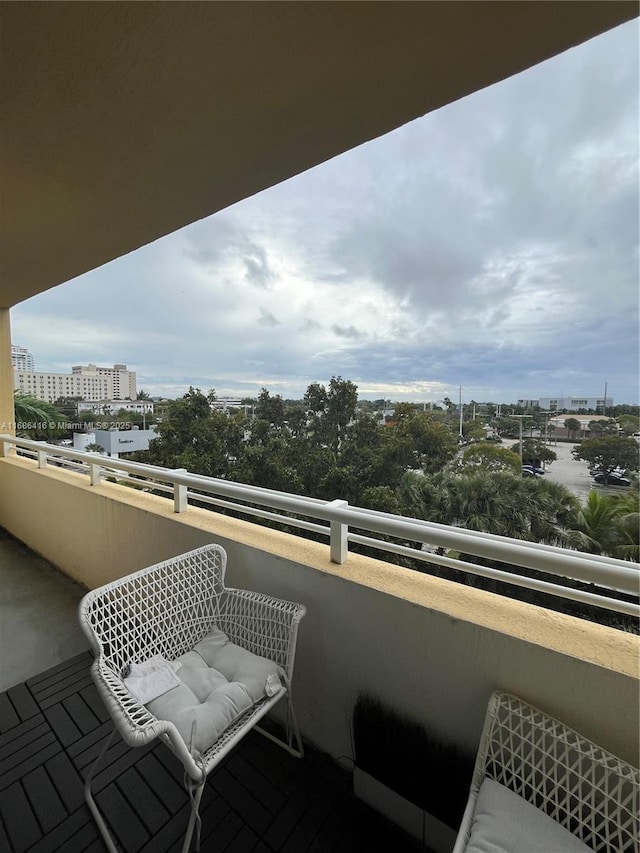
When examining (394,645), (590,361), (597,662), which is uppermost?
(590,361)

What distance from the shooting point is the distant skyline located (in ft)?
5.02

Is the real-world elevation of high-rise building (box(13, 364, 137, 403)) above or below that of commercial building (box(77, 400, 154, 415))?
above

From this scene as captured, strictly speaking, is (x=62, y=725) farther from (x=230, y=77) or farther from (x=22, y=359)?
(x=22, y=359)

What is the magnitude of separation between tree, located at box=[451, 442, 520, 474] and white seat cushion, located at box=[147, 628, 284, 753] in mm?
1931

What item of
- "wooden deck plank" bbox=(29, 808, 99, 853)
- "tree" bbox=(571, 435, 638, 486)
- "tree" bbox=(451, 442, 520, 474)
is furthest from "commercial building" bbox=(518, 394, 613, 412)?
"wooden deck plank" bbox=(29, 808, 99, 853)

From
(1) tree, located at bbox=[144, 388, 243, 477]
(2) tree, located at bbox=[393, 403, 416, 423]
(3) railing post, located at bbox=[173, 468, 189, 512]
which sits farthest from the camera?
(1) tree, located at bbox=[144, 388, 243, 477]

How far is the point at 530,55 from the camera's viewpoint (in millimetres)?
Answer: 873

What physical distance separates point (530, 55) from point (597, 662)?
151cm

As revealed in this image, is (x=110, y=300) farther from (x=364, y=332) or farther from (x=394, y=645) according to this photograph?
(x=394, y=645)

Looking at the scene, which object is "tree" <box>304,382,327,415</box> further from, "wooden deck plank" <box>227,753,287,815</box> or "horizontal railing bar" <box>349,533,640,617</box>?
"wooden deck plank" <box>227,753,287,815</box>

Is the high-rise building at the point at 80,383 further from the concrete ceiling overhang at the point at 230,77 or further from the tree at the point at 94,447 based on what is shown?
the concrete ceiling overhang at the point at 230,77

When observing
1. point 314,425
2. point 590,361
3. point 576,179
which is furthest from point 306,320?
point 590,361

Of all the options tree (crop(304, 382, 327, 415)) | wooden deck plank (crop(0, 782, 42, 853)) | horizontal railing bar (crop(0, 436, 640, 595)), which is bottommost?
wooden deck plank (crop(0, 782, 42, 853))

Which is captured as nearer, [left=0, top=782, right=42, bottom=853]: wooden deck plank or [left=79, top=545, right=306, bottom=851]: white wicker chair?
[left=79, top=545, right=306, bottom=851]: white wicker chair
